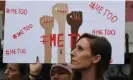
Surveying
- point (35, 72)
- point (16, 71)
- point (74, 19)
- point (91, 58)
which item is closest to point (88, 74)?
point (91, 58)

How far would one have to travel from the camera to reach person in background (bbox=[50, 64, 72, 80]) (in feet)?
9.75

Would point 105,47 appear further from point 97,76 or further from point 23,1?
point 23,1

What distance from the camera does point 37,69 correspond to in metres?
3.07

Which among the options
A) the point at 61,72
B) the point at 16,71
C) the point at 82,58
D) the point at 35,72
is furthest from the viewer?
the point at 16,71

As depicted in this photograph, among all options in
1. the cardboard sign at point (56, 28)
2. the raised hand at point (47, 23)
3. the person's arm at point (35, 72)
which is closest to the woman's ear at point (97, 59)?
the cardboard sign at point (56, 28)

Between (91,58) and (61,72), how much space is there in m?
0.71

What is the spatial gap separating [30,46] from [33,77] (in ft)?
0.95

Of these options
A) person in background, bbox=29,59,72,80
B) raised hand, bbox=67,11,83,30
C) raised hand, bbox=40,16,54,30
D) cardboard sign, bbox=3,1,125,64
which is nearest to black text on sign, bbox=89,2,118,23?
cardboard sign, bbox=3,1,125,64

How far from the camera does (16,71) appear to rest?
3.25 meters

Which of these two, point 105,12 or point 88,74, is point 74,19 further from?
point 88,74

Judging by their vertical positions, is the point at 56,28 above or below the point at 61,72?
above

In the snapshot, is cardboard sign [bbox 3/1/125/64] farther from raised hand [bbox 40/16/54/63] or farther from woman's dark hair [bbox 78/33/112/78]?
woman's dark hair [bbox 78/33/112/78]

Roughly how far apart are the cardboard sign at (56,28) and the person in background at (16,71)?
0.33 meters

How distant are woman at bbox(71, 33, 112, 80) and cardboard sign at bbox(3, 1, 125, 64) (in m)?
0.53
